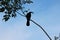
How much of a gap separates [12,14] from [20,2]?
1.57 meters

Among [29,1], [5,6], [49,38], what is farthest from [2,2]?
[49,38]

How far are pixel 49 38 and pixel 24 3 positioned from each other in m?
4.74

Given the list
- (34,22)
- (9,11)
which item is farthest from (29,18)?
(9,11)

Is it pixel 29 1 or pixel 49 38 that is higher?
pixel 29 1

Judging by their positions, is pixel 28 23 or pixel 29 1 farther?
pixel 29 1

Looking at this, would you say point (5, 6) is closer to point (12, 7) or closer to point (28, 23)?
point (12, 7)

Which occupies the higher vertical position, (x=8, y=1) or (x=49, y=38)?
(x=8, y=1)

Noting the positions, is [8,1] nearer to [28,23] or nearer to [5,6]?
[5,6]

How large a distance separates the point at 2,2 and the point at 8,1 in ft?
2.36

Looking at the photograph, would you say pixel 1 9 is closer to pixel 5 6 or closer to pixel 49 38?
pixel 5 6

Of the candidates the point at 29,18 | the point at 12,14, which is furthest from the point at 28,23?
the point at 12,14

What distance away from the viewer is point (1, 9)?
135ft

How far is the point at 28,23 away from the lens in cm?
3862

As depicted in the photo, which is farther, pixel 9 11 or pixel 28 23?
pixel 9 11
